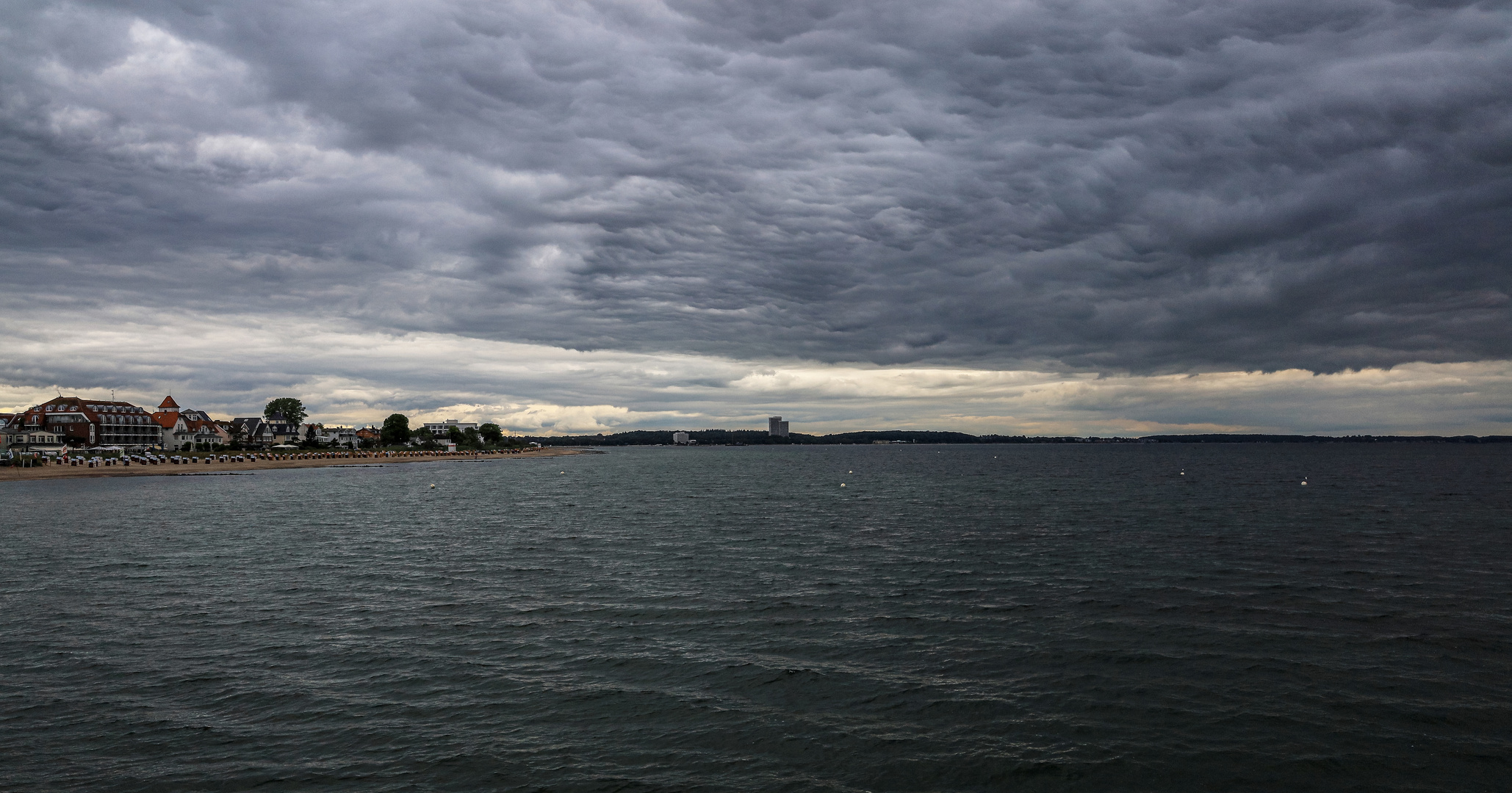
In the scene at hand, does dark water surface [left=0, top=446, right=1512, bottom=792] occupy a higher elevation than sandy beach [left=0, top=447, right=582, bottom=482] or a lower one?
lower

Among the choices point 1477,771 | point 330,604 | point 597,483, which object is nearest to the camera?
point 1477,771

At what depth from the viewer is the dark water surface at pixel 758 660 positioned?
16578mm

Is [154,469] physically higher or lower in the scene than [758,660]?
higher

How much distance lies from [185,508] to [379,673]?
64.1m

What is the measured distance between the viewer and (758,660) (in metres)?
23.8

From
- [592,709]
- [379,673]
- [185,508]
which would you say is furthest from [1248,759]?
[185,508]

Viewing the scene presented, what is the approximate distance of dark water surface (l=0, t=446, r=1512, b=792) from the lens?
54.4ft

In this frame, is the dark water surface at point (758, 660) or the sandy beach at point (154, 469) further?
the sandy beach at point (154, 469)

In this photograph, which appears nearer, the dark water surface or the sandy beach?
the dark water surface

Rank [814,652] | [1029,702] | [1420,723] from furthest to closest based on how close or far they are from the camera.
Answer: [814,652] → [1029,702] → [1420,723]

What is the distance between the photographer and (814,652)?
2456 cm

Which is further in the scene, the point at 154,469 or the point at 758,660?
the point at 154,469

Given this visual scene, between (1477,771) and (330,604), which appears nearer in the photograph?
(1477,771)

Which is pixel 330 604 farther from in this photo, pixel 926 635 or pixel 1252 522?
pixel 1252 522
